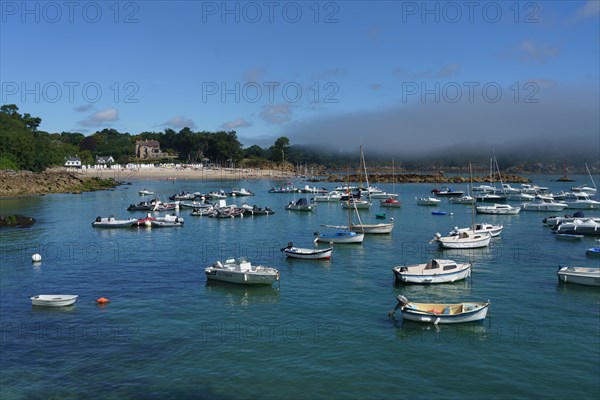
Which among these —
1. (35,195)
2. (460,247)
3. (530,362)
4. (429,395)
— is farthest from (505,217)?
(35,195)

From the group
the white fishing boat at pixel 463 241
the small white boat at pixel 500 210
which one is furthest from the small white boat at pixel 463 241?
the small white boat at pixel 500 210

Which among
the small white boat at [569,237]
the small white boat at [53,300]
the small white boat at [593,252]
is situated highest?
the small white boat at [569,237]

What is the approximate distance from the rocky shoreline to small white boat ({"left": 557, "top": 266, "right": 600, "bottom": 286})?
12291 cm

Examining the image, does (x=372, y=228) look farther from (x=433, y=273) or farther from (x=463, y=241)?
(x=433, y=273)

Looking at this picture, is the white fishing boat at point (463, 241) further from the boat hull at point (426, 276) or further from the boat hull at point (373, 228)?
the boat hull at point (426, 276)

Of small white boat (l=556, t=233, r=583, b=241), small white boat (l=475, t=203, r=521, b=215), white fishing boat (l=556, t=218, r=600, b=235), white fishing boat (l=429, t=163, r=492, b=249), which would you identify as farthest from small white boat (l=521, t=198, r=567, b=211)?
white fishing boat (l=429, t=163, r=492, b=249)

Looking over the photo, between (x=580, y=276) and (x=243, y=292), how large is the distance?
26.9m

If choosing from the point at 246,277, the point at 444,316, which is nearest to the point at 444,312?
the point at 444,316

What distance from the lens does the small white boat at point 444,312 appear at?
3041 cm

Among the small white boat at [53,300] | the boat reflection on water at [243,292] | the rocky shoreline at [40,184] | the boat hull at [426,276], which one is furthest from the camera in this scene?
the rocky shoreline at [40,184]

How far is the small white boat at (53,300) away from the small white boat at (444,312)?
23.2 m

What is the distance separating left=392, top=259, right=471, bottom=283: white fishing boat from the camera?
39656 mm

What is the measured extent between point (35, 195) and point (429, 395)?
12790cm

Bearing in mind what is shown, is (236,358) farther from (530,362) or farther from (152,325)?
(530,362)
